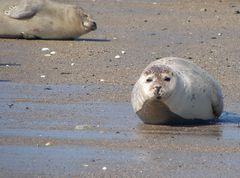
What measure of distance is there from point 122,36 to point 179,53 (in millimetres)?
1703

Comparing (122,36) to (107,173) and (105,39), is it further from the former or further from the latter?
(107,173)

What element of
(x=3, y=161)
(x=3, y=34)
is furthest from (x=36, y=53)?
(x=3, y=161)

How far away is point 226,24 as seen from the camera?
1541 centimetres

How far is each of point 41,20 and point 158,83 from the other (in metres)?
5.96

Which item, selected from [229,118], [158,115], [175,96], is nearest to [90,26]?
[229,118]

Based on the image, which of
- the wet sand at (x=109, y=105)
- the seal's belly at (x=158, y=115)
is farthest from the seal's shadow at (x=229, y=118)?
the seal's belly at (x=158, y=115)

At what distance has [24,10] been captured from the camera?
13453mm

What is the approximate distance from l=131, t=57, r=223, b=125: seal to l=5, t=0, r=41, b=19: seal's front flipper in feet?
17.0

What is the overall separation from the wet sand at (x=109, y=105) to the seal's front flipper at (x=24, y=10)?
0.33 meters

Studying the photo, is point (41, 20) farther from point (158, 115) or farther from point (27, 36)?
point (158, 115)

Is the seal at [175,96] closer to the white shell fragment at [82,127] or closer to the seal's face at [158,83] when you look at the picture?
the seal's face at [158,83]

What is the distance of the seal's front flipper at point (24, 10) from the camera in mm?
13322

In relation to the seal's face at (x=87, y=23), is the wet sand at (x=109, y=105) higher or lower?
higher

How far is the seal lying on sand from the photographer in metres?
13.4
